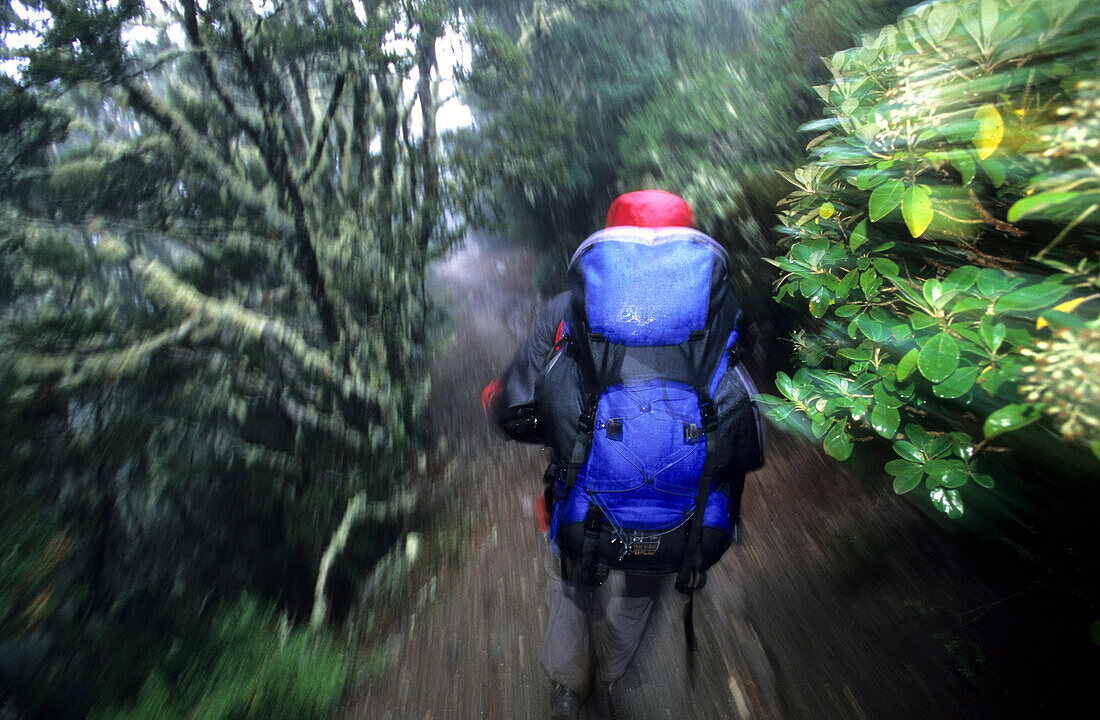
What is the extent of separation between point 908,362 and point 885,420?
0.86 ft

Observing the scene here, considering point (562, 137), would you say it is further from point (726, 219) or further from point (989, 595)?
point (989, 595)

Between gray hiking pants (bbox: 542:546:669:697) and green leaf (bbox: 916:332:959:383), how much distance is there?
4.76ft

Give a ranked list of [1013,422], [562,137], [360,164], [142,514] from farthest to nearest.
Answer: [562,137], [360,164], [142,514], [1013,422]

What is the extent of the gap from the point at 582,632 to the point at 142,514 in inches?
91.0

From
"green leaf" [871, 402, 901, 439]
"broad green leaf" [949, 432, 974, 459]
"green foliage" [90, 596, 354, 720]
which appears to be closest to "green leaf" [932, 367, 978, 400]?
"green leaf" [871, 402, 901, 439]

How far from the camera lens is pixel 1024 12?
1087 millimetres

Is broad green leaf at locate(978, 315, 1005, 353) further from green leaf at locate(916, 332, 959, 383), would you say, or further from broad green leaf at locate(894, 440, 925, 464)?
broad green leaf at locate(894, 440, 925, 464)

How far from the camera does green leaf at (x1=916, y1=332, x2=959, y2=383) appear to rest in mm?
1191

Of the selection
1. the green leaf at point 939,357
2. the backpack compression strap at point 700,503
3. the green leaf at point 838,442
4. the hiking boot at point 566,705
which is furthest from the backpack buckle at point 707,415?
the hiking boot at point 566,705

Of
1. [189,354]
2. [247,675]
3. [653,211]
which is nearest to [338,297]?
[189,354]

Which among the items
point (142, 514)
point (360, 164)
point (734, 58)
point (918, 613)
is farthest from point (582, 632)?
point (734, 58)

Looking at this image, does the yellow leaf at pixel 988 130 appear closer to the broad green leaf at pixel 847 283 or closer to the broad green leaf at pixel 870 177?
the broad green leaf at pixel 870 177

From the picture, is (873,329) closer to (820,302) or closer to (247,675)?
(820,302)

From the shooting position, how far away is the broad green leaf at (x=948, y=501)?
148 centimetres
